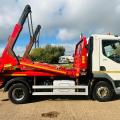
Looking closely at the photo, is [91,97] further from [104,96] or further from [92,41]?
[92,41]

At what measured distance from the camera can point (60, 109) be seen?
40.7 feet

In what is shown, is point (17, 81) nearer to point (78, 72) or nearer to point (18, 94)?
point (18, 94)

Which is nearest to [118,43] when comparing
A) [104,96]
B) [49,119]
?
[104,96]

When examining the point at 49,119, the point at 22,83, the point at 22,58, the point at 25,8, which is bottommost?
the point at 49,119

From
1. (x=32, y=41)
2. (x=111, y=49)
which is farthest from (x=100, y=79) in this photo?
(x=32, y=41)

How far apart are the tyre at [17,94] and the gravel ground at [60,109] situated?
259 millimetres

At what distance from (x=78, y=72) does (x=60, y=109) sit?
7.76 feet

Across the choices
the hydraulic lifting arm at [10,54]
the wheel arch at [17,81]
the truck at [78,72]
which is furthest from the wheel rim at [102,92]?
the hydraulic lifting arm at [10,54]

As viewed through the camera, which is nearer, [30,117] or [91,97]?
[30,117]

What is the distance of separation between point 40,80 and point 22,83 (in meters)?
0.89

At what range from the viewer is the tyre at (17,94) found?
553 inches

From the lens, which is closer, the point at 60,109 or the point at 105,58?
the point at 60,109

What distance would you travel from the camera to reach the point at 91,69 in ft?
47.6

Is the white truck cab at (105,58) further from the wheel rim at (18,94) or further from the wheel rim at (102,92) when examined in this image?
the wheel rim at (18,94)
